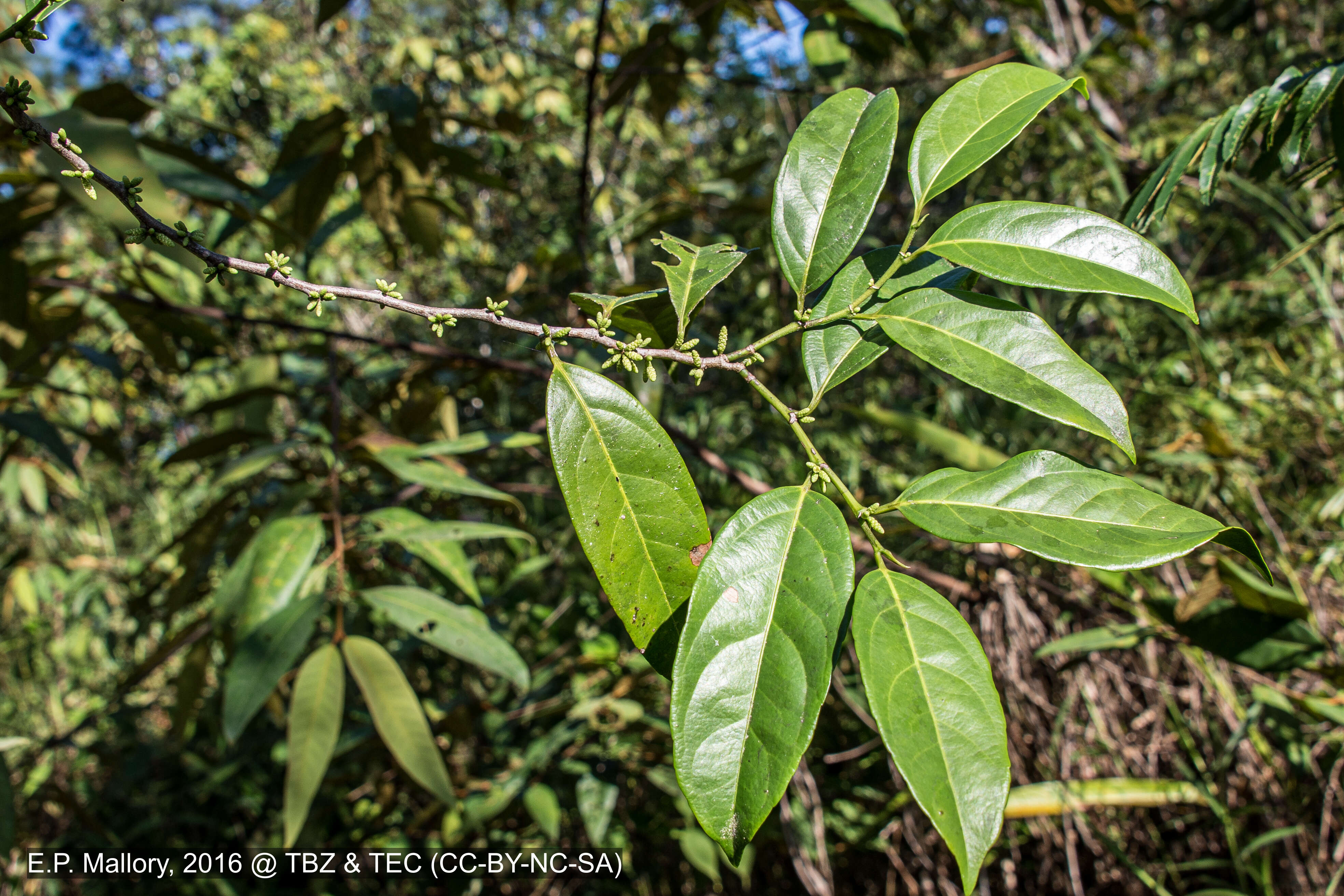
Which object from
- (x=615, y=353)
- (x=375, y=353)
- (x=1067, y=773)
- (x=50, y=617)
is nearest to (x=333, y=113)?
(x=375, y=353)

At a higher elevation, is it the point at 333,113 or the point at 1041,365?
the point at 333,113

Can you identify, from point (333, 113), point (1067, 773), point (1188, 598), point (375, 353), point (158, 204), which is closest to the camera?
point (158, 204)

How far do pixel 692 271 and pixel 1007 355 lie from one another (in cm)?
22

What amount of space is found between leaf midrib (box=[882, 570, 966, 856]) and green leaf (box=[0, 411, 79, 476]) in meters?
1.40

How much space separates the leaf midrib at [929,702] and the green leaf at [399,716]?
67cm

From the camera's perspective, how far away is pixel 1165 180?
2.39ft

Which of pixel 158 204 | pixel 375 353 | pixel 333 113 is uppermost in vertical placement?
pixel 333 113

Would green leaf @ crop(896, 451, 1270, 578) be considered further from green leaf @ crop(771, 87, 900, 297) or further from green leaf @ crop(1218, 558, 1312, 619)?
green leaf @ crop(1218, 558, 1312, 619)

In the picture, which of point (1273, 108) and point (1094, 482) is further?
point (1273, 108)

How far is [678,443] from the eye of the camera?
115 cm

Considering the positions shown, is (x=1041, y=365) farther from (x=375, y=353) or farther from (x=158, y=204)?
(x=375, y=353)

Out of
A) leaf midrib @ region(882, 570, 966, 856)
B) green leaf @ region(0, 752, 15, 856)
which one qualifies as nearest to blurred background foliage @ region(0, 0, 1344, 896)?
green leaf @ region(0, 752, 15, 856)

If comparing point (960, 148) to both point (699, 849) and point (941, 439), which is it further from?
point (699, 849)

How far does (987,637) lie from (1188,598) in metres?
0.46
